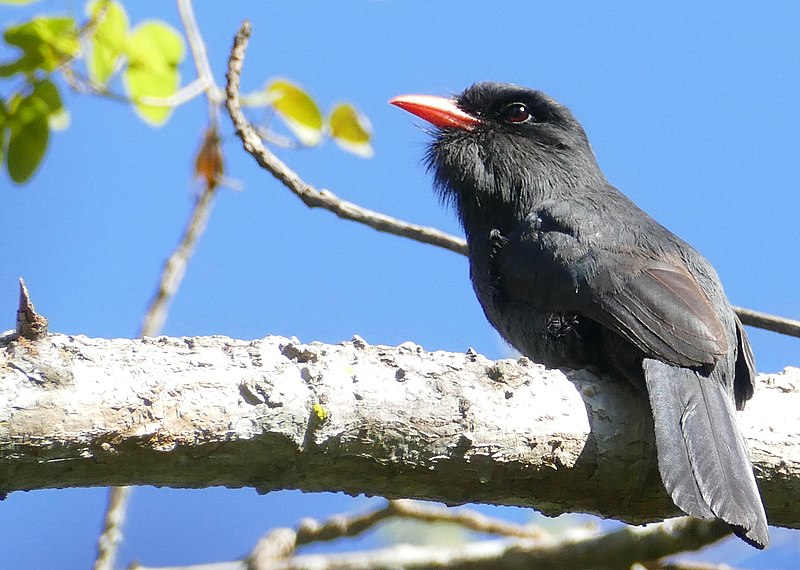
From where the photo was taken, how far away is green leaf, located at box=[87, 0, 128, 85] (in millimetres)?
3299

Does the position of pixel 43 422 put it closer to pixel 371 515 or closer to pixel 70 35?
pixel 70 35

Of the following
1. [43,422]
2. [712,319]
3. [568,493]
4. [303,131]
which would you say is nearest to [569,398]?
[568,493]

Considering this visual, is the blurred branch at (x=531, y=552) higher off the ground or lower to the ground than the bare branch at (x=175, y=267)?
lower

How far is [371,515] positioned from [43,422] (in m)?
1.83

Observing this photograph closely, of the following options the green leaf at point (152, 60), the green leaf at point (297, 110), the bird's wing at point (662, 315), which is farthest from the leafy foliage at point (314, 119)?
the bird's wing at point (662, 315)

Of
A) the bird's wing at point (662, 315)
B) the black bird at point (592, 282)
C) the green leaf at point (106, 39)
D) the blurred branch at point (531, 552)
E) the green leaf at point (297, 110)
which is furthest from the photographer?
the green leaf at point (297, 110)

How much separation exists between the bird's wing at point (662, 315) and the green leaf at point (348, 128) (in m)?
1.20

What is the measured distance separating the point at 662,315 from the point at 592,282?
27cm

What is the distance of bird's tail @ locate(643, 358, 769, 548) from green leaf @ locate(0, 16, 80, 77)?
6.96 ft

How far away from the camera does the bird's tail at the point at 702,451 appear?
254 centimetres

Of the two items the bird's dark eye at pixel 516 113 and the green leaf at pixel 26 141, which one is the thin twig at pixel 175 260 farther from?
the bird's dark eye at pixel 516 113

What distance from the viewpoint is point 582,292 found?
3350 mm

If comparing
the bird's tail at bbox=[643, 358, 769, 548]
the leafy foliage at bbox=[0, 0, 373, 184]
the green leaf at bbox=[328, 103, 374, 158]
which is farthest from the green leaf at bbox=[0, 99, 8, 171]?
the bird's tail at bbox=[643, 358, 769, 548]

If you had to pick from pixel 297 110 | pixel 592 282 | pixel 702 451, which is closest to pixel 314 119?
pixel 297 110
